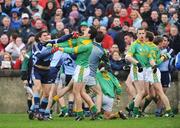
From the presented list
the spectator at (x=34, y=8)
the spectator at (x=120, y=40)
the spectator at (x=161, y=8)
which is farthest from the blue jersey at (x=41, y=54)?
the spectator at (x=34, y=8)

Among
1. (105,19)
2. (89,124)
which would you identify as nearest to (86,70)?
(89,124)

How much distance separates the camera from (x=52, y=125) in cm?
2245

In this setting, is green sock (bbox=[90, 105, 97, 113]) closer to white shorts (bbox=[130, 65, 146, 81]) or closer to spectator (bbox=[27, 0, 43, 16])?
white shorts (bbox=[130, 65, 146, 81])

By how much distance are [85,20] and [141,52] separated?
22.0 ft

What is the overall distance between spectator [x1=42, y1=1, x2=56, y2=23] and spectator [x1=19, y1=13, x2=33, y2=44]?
1.04 meters

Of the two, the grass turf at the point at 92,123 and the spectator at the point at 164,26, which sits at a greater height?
the spectator at the point at 164,26

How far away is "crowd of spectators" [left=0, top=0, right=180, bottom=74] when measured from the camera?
98.1 feet

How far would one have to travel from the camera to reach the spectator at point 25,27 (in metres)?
31.3

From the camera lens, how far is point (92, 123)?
906 inches

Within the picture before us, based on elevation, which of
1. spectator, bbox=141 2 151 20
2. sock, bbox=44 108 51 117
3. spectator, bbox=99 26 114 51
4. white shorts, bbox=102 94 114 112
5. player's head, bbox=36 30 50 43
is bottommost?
sock, bbox=44 108 51 117

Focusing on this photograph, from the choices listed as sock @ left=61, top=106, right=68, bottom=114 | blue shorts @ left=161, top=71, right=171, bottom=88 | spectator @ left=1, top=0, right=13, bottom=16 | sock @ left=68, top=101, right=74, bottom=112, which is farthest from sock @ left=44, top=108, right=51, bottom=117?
spectator @ left=1, top=0, right=13, bottom=16

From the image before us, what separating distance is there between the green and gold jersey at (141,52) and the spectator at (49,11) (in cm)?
742

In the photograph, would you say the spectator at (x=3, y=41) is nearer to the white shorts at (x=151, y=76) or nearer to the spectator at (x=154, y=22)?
the spectator at (x=154, y=22)

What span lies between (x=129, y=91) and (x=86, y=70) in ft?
11.4
